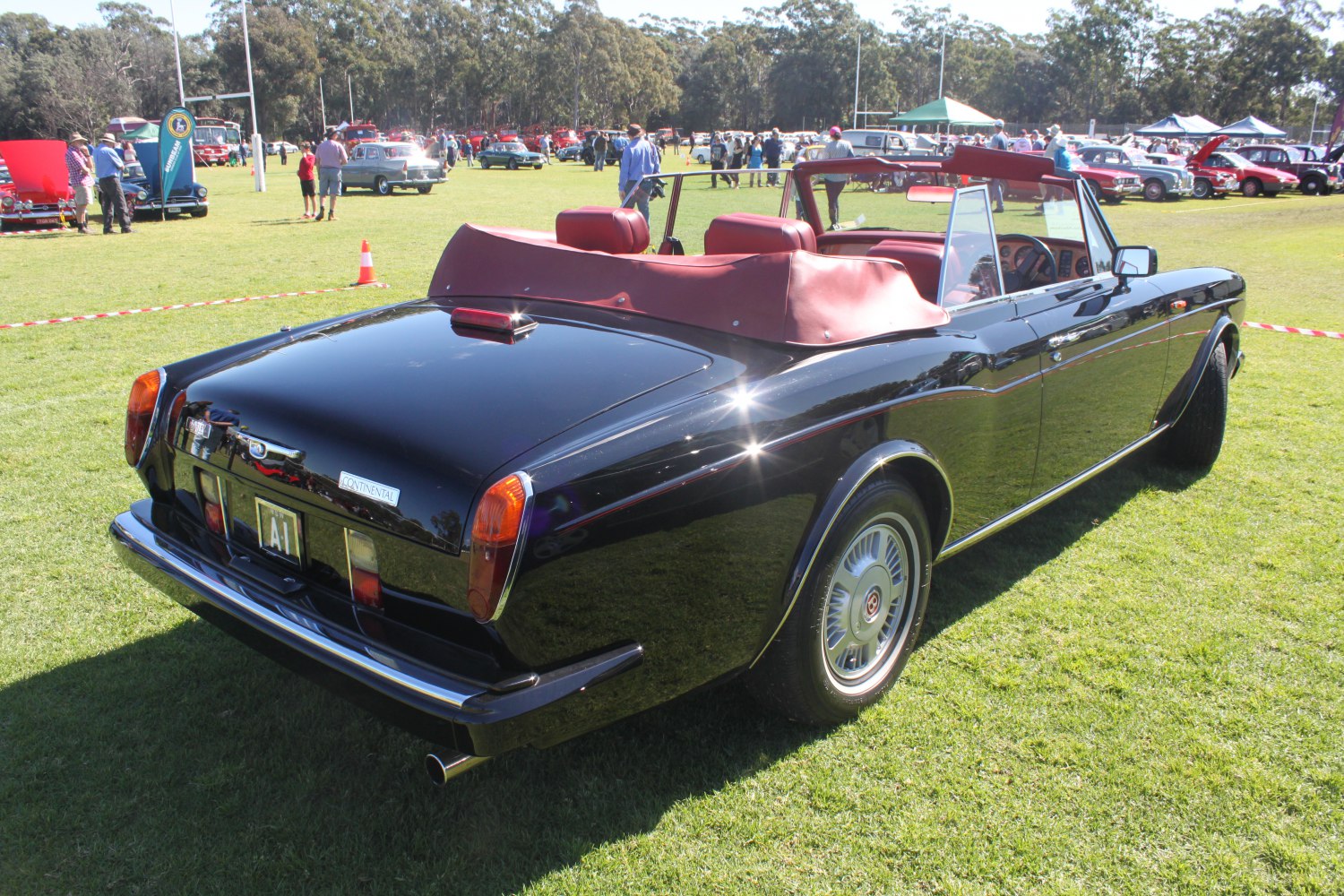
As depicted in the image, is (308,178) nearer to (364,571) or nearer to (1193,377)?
(1193,377)

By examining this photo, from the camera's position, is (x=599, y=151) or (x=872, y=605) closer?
(x=872, y=605)

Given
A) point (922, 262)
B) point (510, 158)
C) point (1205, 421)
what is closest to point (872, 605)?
point (922, 262)

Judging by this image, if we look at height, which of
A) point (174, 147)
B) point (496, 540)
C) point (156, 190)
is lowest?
point (496, 540)

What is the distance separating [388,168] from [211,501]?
27.1 m

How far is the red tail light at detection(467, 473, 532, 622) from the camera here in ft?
6.80

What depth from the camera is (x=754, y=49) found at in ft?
330

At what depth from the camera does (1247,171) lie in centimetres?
2828

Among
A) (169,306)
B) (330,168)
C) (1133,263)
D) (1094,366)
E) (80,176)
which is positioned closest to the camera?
(1094,366)

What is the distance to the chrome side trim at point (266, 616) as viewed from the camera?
210 centimetres

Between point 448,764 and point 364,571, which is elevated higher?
point 364,571

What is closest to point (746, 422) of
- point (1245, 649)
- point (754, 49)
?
point (1245, 649)

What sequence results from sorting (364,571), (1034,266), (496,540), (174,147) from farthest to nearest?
(174,147)
(1034,266)
(364,571)
(496,540)

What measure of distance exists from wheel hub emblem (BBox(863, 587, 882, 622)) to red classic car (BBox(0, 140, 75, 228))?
1894cm

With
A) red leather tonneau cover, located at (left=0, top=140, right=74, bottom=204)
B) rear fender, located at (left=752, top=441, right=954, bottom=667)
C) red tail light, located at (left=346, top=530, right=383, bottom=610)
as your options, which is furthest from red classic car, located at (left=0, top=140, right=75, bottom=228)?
rear fender, located at (left=752, top=441, right=954, bottom=667)
